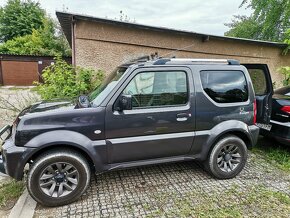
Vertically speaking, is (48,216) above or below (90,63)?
below

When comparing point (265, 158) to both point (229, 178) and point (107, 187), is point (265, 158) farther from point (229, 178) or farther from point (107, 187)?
point (107, 187)

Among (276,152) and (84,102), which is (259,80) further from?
(84,102)

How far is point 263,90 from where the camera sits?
184 inches

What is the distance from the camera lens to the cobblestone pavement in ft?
9.76

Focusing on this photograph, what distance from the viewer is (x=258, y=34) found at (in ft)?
62.1

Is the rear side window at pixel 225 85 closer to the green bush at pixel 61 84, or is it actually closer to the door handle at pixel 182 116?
the door handle at pixel 182 116

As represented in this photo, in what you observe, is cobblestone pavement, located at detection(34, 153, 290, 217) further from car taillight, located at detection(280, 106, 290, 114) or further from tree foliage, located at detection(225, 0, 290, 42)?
tree foliage, located at detection(225, 0, 290, 42)

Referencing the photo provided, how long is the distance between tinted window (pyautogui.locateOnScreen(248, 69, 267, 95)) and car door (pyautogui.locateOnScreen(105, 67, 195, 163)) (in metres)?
2.12

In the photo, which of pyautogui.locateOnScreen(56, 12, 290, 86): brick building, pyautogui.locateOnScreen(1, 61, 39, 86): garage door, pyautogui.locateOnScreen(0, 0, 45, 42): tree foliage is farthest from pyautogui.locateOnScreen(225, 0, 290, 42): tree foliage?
pyautogui.locateOnScreen(0, 0, 45, 42): tree foliage

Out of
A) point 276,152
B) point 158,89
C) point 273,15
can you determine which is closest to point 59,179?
point 158,89

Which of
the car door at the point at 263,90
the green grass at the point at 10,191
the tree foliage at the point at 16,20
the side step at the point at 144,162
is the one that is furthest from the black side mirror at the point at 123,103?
the tree foliage at the point at 16,20

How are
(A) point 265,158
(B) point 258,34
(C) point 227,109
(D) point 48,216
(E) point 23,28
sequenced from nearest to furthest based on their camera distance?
(D) point 48,216, (C) point 227,109, (A) point 265,158, (B) point 258,34, (E) point 23,28

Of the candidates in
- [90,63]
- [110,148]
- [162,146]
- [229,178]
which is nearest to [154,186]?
[162,146]

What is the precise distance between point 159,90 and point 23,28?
3394 centimetres
